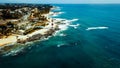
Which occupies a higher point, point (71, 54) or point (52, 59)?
point (71, 54)

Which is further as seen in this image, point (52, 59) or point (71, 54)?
point (71, 54)

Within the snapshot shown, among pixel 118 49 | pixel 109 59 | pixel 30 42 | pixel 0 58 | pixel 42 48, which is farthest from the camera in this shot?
pixel 30 42

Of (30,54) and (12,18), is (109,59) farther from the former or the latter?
(12,18)

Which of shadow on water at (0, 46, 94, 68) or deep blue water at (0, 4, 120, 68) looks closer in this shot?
shadow on water at (0, 46, 94, 68)

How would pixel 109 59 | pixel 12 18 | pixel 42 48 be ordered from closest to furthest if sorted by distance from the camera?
pixel 109 59 → pixel 42 48 → pixel 12 18

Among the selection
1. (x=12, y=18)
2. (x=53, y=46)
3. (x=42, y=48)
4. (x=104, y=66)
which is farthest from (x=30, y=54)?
(x=12, y=18)

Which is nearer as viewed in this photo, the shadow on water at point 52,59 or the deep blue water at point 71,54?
the shadow on water at point 52,59

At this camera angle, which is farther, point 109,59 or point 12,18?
point 12,18
